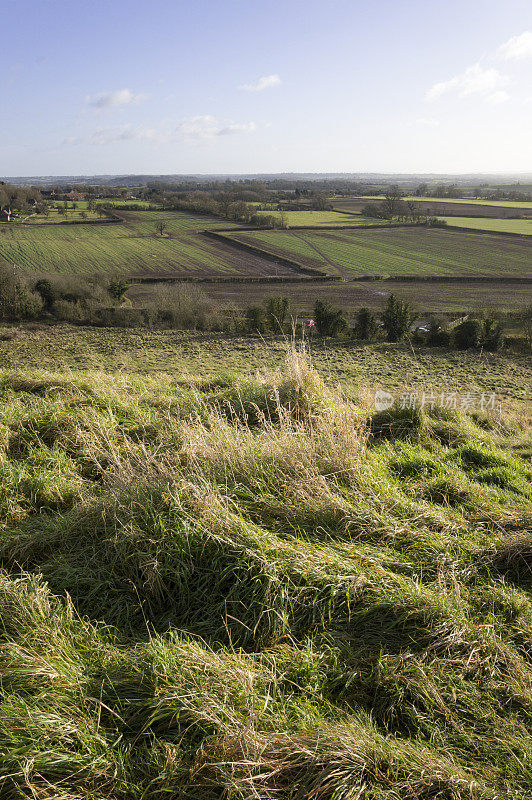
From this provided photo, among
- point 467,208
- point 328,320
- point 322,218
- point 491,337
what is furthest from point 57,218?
point 467,208

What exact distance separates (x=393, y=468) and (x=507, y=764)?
10.5ft

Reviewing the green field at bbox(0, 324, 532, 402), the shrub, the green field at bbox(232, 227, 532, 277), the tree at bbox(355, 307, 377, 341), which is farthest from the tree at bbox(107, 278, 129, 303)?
the shrub

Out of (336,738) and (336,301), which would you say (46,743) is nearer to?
(336,738)

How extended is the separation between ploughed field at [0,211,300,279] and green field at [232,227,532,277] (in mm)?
9040

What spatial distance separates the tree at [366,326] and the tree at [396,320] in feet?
4.82

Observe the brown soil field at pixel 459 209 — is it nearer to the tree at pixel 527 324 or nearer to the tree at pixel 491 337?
the tree at pixel 527 324

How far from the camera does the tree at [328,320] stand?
43031 mm

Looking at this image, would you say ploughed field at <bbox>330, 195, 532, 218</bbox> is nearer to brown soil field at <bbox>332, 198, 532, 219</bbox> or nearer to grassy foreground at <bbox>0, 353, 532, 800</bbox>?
brown soil field at <bbox>332, 198, 532, 219</bbox>

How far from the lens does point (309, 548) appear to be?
352 centimetres

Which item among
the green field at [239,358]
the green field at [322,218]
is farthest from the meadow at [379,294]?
the green field at [322,218]

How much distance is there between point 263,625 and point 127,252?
85115mm

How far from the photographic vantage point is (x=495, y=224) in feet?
366

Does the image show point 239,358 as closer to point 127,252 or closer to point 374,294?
point 374,294

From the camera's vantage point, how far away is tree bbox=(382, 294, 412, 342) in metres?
42.5
